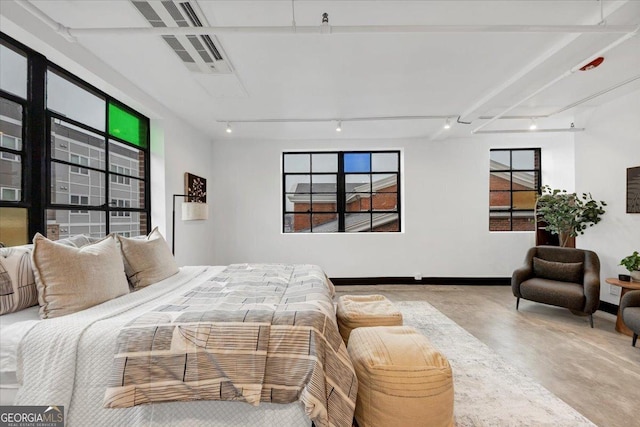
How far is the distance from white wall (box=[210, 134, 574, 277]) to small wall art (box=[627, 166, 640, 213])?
1.81 meters

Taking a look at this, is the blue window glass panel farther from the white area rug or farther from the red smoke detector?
the white area rug

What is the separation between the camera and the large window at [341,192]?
17.6 feet

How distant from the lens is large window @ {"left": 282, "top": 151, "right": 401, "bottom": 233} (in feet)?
17.6

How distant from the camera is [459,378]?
2148 millimetres

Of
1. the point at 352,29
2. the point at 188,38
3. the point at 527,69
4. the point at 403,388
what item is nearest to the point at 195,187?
the point at 188,38

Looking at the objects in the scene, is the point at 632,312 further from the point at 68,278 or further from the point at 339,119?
the point at 68,278

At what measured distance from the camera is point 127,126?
11.1 feet

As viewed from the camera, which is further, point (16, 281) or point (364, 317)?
point (364, 317)

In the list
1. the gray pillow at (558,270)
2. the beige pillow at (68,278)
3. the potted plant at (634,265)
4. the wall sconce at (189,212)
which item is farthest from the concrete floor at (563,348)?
the beige pillow at (68,278)

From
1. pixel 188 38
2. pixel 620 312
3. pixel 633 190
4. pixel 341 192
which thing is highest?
pixel 188 38

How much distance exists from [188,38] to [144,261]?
183 cm

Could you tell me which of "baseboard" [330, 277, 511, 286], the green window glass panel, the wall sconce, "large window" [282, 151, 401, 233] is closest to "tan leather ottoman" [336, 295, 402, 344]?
the wall sconce

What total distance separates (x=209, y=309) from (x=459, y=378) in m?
1.93

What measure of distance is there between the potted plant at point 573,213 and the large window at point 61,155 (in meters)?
5.63
